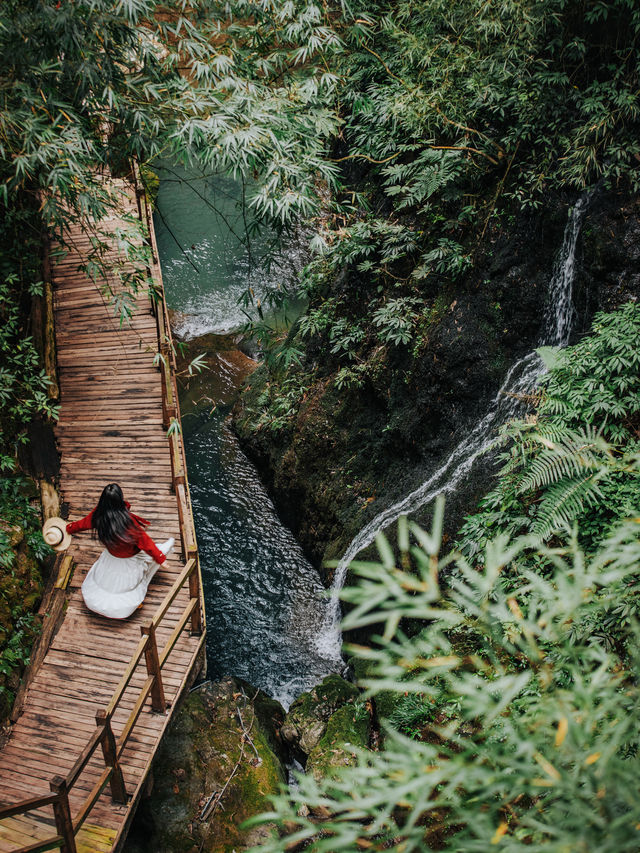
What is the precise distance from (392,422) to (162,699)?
15.5 ft

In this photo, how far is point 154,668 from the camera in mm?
4902

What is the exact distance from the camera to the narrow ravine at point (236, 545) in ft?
25.1

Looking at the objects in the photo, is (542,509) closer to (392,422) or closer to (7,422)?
(392,422)

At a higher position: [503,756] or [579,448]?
[579,448]

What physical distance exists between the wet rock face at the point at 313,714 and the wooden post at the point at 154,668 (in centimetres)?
196

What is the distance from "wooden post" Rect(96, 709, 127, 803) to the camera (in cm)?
416

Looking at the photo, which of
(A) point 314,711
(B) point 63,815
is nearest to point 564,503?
(A) point 314,711

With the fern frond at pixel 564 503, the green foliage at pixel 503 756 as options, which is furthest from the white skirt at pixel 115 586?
the green foliage at pixel 503 756

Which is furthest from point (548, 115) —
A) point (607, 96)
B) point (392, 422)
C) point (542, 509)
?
point (542, 509)

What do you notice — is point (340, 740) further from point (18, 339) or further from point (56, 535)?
point (18, 339)

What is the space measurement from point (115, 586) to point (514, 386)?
5.24 metres

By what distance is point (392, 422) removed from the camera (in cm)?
783

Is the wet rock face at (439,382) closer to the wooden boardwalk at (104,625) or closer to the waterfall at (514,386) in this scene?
the waterfall at (514,386)

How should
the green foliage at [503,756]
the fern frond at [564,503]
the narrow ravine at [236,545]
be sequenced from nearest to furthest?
the green foliage at [503,756]
the fern frond at [564,503]
the narrow ravine at [236,545]
